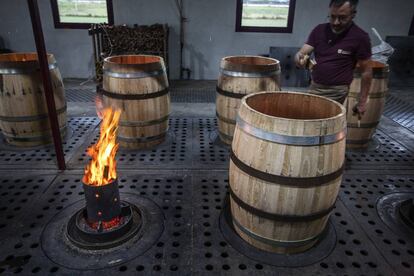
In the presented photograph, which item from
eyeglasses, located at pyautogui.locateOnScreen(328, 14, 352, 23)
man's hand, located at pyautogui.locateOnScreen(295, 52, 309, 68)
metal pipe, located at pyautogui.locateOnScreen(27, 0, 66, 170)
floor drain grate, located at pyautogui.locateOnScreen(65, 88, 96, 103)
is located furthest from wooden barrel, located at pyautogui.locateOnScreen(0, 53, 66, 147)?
eyeglasses, located at pyautogui.locateOnScreen(328, 14, 352, 23)

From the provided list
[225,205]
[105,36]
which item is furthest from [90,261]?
[105,36]

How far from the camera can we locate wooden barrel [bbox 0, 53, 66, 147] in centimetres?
362

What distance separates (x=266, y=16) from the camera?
7738 mm

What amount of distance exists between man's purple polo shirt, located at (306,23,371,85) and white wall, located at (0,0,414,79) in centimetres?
466

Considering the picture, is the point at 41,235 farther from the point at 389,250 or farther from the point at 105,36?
the point at 105,36

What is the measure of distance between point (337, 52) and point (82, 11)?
6.61m

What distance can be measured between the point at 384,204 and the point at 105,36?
6397 millimetres

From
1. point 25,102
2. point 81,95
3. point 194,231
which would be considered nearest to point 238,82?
point 194,231

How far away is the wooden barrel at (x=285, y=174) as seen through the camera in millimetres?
1996

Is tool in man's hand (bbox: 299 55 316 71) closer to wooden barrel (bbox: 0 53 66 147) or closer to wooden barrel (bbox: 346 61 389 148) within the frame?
wooden barrel (bbox: 346 61 389 148)

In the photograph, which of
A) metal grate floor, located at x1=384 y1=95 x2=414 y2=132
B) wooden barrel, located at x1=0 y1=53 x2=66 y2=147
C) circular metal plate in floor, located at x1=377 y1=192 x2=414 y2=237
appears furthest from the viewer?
metal grate floor, located at x1=384 y1=95 x2=414 y2=132

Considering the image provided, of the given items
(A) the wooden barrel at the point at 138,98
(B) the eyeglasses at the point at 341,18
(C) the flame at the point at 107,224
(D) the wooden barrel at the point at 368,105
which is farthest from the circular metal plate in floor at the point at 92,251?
(D) the wooden barrel at the point at 368,105

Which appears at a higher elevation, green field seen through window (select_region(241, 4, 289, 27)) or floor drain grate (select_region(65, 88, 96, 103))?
green field seen through window (select_region(241, 4, 289, 27))

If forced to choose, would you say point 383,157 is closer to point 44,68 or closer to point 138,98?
point 138,98
